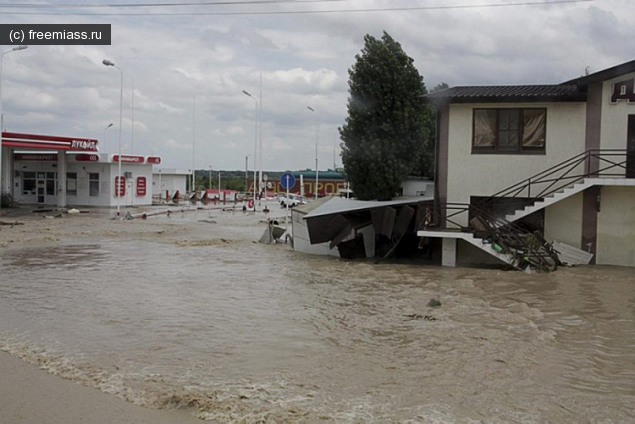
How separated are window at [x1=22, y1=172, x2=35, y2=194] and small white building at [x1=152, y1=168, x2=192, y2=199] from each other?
20.8m

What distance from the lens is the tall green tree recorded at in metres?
27.5

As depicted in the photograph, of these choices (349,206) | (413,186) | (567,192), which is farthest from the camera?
(413,186)

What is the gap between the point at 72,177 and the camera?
53.2 meters

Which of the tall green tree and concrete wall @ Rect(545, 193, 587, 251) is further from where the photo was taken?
the tall green tree

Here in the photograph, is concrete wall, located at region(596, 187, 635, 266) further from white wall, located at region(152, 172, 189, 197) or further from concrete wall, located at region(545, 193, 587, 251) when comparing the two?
white wall, located at region(152, 172, 189, 197)

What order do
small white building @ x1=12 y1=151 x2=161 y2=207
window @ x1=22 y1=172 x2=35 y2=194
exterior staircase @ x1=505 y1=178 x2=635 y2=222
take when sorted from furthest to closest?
1. window @ x1=22 y1=172 x2=35 y2=194
2. small white building @ x1=12 y1=151 x2=161 y2=207
3. exterior staircase @ x1=505 y1=178 x2=635 y2=222

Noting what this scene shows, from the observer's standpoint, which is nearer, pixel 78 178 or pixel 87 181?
pixel 87 181

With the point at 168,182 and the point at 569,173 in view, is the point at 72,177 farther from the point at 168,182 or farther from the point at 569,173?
the point at 569,173

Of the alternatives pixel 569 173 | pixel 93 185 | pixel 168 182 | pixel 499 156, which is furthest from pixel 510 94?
pixel 168 182

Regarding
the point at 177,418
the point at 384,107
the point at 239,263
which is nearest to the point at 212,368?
the point at 177,418

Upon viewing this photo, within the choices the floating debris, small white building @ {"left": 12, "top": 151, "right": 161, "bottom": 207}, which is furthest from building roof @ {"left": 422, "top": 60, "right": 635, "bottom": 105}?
small white building @ {"left": 12, "top": 151, "right": 161, "bottom": 207}

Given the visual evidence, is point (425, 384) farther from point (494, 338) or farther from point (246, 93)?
point (246, 93)

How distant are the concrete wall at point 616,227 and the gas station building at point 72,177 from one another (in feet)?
126

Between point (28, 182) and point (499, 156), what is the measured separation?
44.4 m
